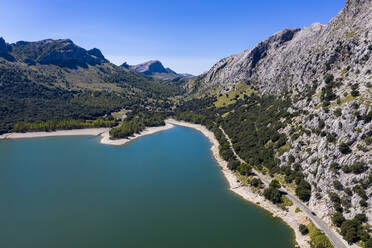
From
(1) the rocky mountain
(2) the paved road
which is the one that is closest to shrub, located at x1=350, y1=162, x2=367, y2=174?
(1) the rocky mountain

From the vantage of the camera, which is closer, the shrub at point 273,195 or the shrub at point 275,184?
the shrub at point 273,195

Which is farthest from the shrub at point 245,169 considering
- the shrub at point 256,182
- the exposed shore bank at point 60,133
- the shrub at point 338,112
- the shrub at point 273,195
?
the exposed shore bank at point 60,133

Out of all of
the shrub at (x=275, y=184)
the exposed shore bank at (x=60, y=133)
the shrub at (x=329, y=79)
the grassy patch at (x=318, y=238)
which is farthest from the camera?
the exposed shore bank at (x=60, y=133)

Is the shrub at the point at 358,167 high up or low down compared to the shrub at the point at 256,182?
up

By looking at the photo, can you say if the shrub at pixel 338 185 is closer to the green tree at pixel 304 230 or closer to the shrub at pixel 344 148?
the shrub at pixel 344 148

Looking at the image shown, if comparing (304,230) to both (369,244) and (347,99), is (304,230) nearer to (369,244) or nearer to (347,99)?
(369,244)

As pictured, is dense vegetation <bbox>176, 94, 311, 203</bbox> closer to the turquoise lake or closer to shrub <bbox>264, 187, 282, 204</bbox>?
shrub <bbox>264, 187, 282, 204</bbox>

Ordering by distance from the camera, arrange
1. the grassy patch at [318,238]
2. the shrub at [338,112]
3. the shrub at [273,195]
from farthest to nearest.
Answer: the shrub at [338,112]
the shrub at [273,195]
the grassy patch at [318,238]

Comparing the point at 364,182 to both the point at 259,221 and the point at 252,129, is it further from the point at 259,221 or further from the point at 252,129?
the point at 252,129

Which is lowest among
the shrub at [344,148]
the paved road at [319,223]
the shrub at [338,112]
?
the paved road at [319,223]
